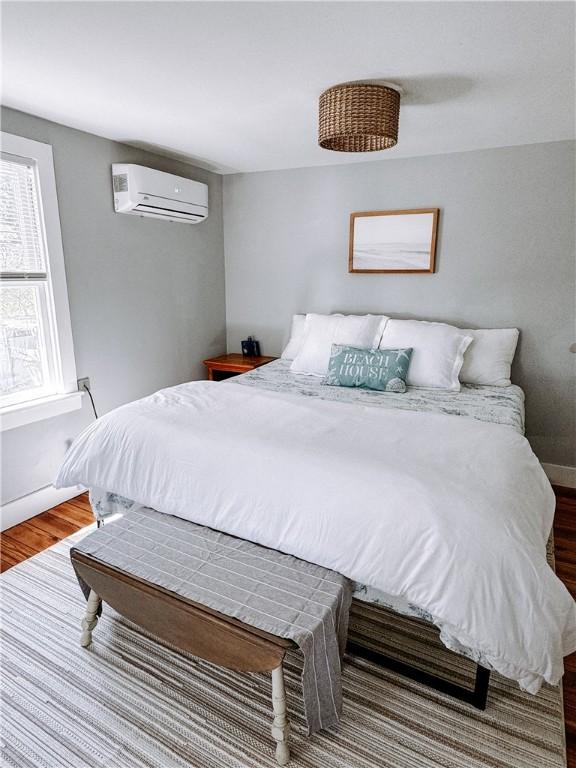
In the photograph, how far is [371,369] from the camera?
2762 millimetres

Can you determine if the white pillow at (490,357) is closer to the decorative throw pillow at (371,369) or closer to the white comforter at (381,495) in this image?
the decorative throw pillow at (371,369)

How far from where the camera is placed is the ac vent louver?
9.35 feet

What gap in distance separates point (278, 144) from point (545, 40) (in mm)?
1674

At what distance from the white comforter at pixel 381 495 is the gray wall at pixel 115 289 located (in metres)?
0.73

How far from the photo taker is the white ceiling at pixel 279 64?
1.44 m

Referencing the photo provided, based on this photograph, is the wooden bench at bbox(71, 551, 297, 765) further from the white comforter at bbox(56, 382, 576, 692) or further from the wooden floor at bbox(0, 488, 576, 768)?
the wooden floor at bbox(0, 488, 576, 768)

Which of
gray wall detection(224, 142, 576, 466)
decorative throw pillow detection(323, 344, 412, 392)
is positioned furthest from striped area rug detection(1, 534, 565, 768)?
gray wall detection(224, 142, 576, 466)

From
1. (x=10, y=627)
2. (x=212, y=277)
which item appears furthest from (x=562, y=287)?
(x=10, y=627)

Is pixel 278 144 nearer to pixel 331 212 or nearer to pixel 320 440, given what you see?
pixel 331 212

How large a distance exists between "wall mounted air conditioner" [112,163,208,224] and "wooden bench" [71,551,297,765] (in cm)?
218

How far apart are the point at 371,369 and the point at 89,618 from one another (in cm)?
189

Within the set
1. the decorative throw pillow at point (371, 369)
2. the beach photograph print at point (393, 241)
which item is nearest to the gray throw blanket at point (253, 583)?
the decorative throw pillow at point (371, 369)

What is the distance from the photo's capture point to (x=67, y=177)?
2631 mm

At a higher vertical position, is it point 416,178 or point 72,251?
point 416,178
